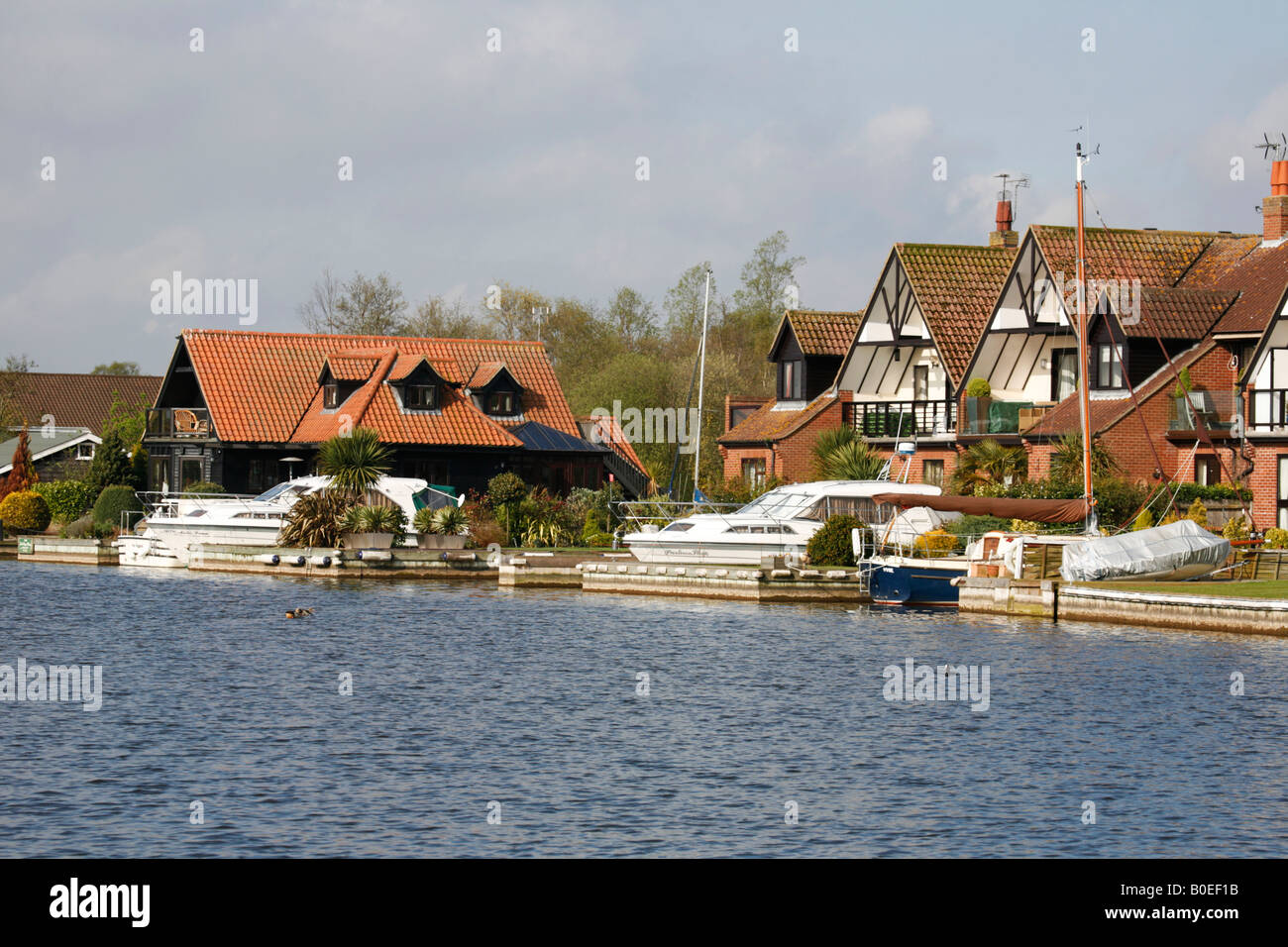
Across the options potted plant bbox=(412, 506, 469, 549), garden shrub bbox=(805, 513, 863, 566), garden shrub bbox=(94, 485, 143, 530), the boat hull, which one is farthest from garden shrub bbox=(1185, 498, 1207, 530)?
garden shrub bbox=(94, 485, 143, 530)

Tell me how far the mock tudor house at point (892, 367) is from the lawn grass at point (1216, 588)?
20965 millimetres

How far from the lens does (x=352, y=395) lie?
72062 millimetres

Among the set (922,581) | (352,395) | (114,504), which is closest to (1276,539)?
(922,581)

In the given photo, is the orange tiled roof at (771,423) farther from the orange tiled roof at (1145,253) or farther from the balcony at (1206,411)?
the balcony at (1206,411)

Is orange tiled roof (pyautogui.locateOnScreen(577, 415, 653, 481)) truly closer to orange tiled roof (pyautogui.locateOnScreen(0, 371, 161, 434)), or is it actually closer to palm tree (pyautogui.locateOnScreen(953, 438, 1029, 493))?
palm tree (pyautogui.locateOnScreen(953, 438, 1029, 493))

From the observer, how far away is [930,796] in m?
21.0

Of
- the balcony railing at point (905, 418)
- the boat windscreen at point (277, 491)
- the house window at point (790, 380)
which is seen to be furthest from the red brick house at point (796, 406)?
the boat windscreen at point (277, 491)

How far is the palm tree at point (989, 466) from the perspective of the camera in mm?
55375

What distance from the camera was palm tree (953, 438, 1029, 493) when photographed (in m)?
55.4

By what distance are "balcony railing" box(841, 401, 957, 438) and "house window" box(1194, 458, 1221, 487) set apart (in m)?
11.0

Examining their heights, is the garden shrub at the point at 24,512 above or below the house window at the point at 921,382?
below

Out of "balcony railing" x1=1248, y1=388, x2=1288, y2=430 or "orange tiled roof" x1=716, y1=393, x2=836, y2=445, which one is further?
"orange tiled roof" x1=716, y1=393, x2=836, y2=445
